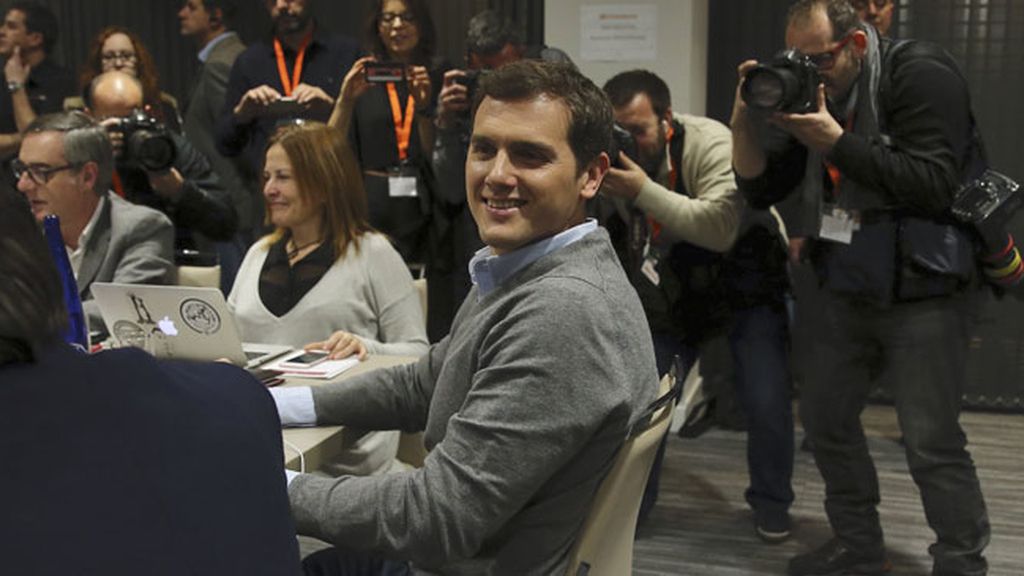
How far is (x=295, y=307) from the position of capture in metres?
2.69

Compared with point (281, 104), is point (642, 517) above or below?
below

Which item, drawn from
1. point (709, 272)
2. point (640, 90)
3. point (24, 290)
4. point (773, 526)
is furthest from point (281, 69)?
point (24, 290)

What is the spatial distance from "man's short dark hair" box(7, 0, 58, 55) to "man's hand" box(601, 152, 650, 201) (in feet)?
8.57

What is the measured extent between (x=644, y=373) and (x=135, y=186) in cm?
249

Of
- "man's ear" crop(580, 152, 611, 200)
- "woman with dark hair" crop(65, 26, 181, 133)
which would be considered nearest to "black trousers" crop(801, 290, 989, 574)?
"man's ear" crop(580, 152, 611, 200)

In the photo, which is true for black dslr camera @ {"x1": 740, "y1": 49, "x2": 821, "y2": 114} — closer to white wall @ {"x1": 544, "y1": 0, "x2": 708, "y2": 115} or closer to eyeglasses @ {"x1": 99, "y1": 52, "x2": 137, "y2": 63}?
white wall @ {"x1": 544, "y1": 0, "x2": 708, "y2": 115}

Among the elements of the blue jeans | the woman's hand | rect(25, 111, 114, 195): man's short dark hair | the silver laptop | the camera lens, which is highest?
rect(25, 111, 114, 195): man's short dark hair

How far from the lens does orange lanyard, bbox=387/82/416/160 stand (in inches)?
150

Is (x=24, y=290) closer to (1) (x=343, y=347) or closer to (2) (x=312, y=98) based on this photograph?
(1) (x=343, y=347)

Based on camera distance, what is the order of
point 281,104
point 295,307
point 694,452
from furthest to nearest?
point 694,452 → point 281,104 → point 295,307

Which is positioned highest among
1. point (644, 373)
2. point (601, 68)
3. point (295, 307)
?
point (601, 68)

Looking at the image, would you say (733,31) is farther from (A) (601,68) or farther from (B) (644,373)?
(B) (644,373)

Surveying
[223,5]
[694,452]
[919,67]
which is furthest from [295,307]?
[223,5]

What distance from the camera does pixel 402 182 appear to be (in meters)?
3.80
